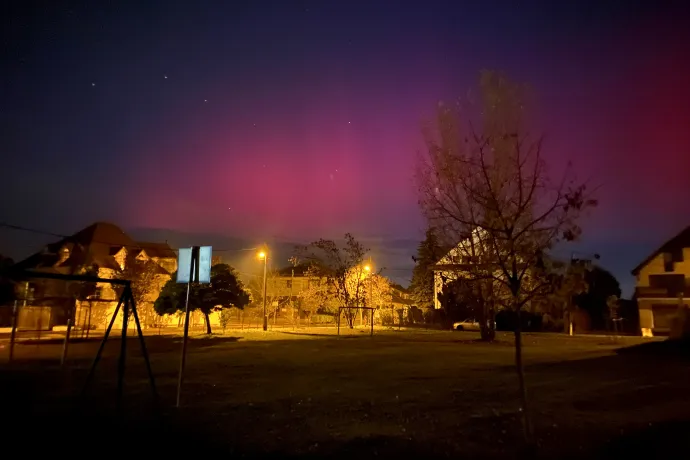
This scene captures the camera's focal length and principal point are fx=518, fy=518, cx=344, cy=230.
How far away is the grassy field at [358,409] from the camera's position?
6.75 metres

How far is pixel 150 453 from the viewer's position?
6.30 m

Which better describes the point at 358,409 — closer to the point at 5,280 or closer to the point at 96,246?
the point at 5,280

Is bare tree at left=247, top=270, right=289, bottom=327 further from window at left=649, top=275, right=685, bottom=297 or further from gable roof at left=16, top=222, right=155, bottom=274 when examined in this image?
window at left=649, top=275, right=685, bottom=297

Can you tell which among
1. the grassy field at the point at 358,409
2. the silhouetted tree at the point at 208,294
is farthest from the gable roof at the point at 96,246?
the grassy field at the point at 358,409

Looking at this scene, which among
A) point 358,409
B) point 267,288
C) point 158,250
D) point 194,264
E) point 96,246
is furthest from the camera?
point 267,288

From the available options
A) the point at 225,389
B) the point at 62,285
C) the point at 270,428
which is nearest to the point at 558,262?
the point at 270,428

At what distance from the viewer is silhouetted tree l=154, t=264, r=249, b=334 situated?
30391 mm

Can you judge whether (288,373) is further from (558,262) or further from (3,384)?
(558,262)

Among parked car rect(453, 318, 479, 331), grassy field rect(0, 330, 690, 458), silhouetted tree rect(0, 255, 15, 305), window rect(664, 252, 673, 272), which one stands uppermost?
window rect(664, 252, 673, 272)

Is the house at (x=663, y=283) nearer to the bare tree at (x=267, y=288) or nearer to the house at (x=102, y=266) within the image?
the house at (x=102, y=266)

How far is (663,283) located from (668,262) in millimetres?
1740

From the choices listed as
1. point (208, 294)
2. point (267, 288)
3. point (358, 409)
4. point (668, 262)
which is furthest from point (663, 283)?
point (267, 288)

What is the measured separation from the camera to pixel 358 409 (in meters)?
9.12

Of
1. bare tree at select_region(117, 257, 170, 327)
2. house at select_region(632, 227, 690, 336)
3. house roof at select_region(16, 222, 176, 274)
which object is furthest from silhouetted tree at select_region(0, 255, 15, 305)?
house at select_region(632, 227, 690, 336)
